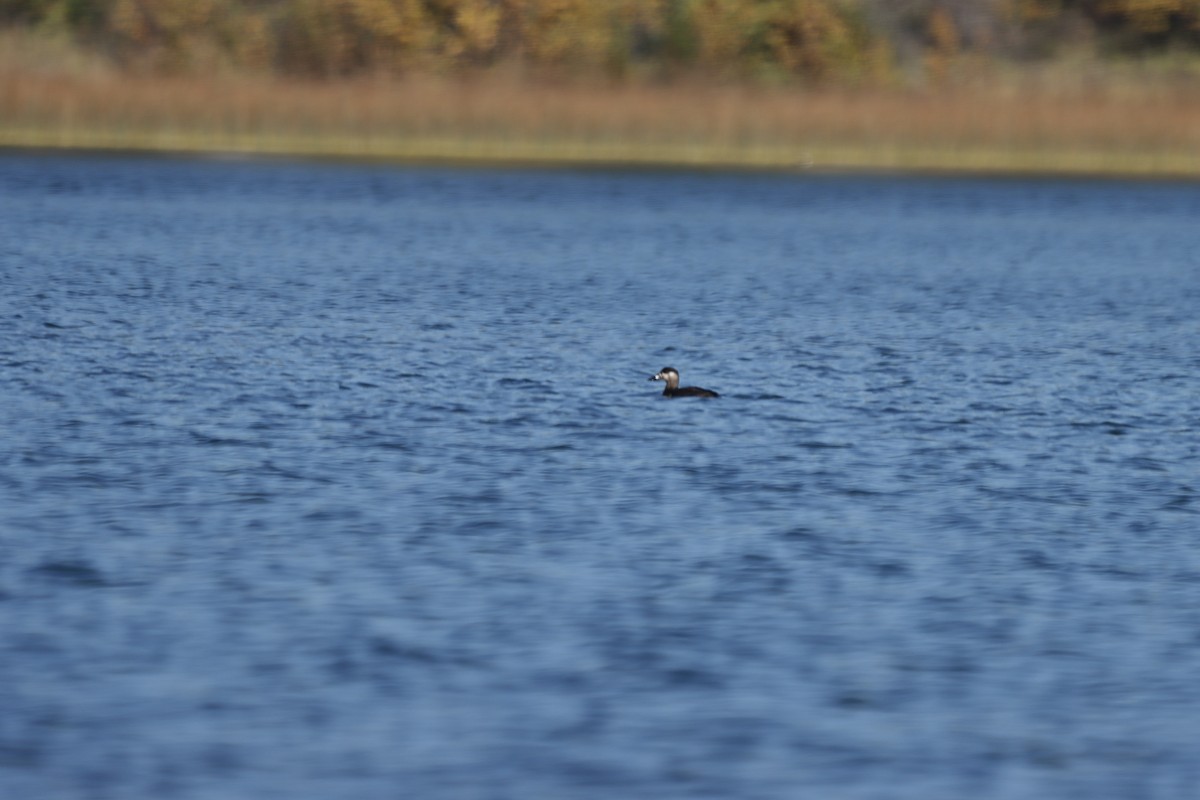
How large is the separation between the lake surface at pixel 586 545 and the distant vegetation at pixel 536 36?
32.6 metres

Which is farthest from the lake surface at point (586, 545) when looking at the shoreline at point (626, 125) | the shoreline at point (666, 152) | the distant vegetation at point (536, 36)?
the distant vegetation at point (536, 36)

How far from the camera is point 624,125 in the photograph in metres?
45.7

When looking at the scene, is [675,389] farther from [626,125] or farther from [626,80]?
[626,80]

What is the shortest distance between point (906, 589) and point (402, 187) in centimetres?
3587

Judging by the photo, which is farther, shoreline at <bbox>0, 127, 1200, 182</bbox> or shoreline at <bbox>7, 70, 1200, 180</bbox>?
shoreline at <bbox>7, 70, 1200, 180</bbox>

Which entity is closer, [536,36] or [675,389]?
[675,389]

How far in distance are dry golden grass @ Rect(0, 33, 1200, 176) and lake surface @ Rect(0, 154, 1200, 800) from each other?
20024mm

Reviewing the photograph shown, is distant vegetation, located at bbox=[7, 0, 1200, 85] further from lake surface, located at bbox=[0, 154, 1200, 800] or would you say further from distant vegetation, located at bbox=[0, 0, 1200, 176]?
lake surface, located at bbox=[0, 154, 1200, 800]

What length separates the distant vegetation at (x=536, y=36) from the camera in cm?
5747

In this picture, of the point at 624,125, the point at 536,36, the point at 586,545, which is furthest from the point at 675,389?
the point at 536,36

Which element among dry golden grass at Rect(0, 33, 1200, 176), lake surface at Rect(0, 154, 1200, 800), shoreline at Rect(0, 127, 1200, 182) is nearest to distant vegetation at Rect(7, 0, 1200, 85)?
dry golden grass at Rect(0, 33, 1200, 176)

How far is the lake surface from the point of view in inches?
304

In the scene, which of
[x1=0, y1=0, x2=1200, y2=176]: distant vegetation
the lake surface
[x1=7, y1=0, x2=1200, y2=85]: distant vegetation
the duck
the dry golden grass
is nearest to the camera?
the lake surface

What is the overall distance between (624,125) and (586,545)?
3530 cm
